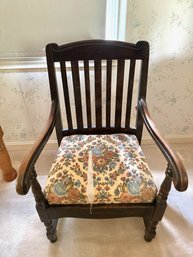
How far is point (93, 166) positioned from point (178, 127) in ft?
3.38

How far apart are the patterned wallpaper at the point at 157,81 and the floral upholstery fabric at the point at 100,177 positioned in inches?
23.9

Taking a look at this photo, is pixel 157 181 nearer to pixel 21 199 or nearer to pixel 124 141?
pixel 124 141

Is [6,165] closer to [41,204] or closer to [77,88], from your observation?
[41,204]

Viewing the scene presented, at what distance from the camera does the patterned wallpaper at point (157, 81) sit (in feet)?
4.02

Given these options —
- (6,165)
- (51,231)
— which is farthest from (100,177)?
(6,165)

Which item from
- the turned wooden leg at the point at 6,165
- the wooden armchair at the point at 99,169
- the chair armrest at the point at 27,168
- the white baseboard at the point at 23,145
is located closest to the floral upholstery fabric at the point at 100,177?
the wooden armchair at the point at 99,169

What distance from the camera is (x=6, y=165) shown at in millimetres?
1458

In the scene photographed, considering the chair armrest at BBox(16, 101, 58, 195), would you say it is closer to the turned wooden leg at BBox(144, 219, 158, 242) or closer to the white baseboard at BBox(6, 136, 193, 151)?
the turned wooden leg at BBox(144, 219, 158, 242)

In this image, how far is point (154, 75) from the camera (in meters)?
1.45

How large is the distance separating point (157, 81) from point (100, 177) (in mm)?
863

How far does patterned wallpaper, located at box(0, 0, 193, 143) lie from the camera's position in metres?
1.22

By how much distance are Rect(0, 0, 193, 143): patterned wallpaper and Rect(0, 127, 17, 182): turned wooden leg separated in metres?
0.28

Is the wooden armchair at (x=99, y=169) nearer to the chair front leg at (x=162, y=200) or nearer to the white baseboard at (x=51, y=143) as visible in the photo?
the chair front leg at (x=162, y=200)

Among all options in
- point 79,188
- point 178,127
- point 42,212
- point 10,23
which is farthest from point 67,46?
point 178,127
